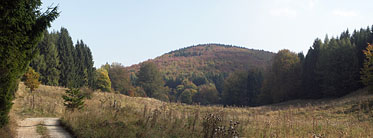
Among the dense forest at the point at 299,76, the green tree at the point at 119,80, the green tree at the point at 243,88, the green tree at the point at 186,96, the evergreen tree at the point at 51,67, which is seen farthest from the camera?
the green tree at the point at 186,96

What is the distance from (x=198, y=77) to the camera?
13938cm

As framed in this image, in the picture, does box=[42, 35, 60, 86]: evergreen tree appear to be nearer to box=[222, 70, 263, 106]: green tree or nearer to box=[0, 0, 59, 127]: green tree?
box=[0, 0, 59, 127]: green tree

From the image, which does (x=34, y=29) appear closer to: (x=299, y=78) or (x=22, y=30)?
(x=22, y=30)

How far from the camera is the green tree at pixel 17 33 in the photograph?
7.33 metres

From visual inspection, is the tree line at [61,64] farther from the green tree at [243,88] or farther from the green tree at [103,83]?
the green tree at [243,88]

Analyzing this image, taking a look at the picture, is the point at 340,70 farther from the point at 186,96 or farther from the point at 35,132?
the point at 186,96

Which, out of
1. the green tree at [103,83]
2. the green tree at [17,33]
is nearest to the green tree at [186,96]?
the green tree at [103,83]

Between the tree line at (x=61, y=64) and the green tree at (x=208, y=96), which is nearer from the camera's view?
the tree line at (x=61, y=64)

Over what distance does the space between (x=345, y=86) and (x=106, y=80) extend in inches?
→ 2057

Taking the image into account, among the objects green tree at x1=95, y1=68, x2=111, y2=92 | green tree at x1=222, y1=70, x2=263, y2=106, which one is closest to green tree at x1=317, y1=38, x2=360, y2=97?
green tree at x1=222, y1=70, x2=263, y2=106

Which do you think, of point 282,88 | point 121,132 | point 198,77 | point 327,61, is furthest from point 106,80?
point 198,77

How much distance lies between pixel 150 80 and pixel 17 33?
79.8 meters

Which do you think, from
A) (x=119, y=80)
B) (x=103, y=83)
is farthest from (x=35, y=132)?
(x=119, y=80)

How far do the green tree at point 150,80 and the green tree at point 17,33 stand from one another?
253 ft
